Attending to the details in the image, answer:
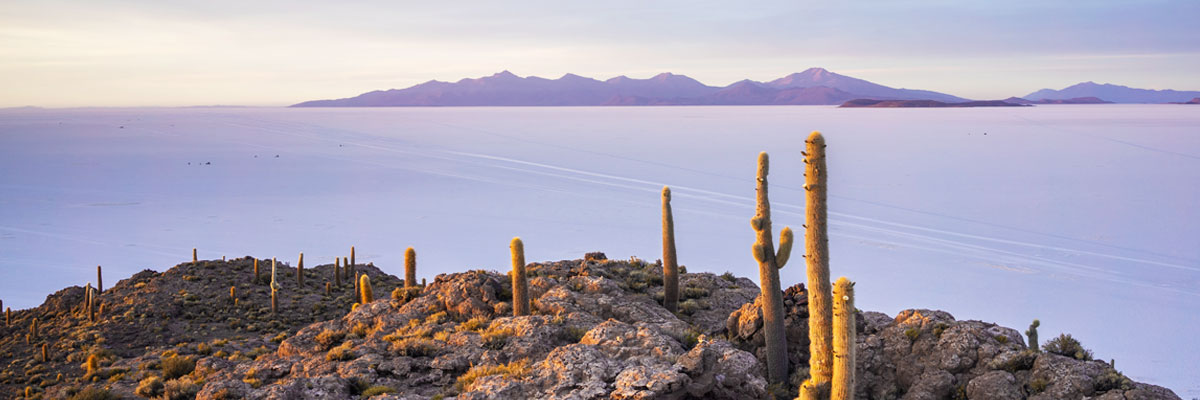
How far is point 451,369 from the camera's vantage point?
14594 millimetres

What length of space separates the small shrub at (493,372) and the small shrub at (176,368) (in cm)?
688

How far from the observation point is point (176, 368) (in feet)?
55.0

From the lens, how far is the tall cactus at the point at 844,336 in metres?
10.8

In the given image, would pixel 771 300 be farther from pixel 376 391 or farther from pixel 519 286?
pixel 376 391

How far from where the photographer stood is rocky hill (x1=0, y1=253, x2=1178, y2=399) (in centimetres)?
1340

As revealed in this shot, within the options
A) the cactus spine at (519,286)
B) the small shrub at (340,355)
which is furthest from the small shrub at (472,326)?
the small shrub at (340,355)

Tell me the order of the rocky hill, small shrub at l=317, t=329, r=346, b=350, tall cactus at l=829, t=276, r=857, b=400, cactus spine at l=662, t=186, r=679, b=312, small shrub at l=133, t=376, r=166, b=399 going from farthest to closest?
1. cactus spine at l=662, t=186, r=679, b=312
2. small shrub at l=317, t=329, r=346, b=350
3. small shrub at l=133, t=376, r=166, b=399
4. the rocky hill
5. tall cactus at l=829, t=276, r=857, b=400

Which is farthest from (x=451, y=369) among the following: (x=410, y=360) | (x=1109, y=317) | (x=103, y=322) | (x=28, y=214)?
(x=28, y=214)

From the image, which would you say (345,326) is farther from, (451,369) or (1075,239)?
(1075,239)

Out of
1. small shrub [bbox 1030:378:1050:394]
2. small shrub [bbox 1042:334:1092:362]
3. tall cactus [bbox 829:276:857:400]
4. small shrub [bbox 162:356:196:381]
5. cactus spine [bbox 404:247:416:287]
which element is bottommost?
small shrub [bbox 162:356:196:381]

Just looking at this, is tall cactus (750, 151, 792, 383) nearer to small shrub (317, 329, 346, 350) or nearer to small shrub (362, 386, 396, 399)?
small shrub (362, 386, 396, 399)

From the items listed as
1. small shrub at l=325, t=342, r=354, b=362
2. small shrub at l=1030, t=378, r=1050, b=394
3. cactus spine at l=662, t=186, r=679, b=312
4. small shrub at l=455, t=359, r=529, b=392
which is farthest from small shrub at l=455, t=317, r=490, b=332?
small shrub at l=1030, t=378, r=1050, b=394

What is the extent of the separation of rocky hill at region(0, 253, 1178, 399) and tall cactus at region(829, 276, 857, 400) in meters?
2.74

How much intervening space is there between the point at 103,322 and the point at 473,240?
2657 cm
